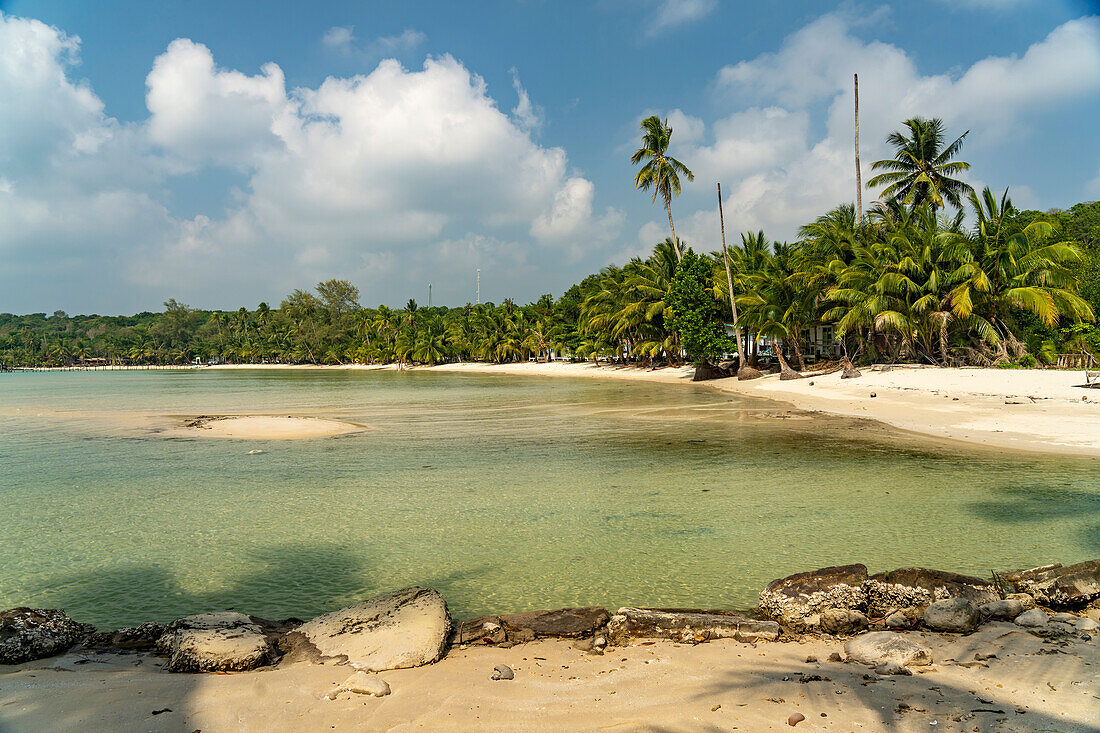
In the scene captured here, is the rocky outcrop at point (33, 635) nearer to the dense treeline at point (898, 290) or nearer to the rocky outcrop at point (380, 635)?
the rocky outcrop at point (380, 635)

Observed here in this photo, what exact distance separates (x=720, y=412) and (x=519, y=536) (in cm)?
1631

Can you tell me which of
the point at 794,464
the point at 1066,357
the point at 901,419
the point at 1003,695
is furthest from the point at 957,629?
the point at 1066,357

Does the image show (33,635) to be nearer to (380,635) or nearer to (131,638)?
(131,638)

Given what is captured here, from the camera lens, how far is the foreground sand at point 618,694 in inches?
133

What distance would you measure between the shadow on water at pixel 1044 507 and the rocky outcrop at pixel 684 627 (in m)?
5.71

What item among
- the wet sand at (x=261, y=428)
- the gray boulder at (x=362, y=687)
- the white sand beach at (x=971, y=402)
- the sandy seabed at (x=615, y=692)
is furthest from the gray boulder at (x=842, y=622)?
the wet sand at (x=261, y=428)

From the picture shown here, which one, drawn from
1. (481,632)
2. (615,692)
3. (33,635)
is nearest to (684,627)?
(615,692)

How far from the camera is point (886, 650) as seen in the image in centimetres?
421

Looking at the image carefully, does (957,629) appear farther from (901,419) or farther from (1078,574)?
(901,419)

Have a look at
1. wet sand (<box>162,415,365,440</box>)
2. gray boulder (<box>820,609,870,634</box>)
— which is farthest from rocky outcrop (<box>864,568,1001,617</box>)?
wet sand (<box>162,415,365,440</box>)

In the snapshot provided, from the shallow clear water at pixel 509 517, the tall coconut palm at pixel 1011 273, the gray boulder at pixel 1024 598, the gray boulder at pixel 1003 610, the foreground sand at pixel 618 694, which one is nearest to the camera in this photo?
the foreground sand at pixel 618 694

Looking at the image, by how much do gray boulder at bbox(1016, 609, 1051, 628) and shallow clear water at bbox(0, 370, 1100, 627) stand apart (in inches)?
84.6

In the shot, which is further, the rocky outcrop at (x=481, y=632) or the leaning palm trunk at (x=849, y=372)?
the leaning palm trunk at (x=849, y=372)

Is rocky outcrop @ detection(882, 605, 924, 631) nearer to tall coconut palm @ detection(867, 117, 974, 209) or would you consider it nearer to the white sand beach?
the white sand beach
